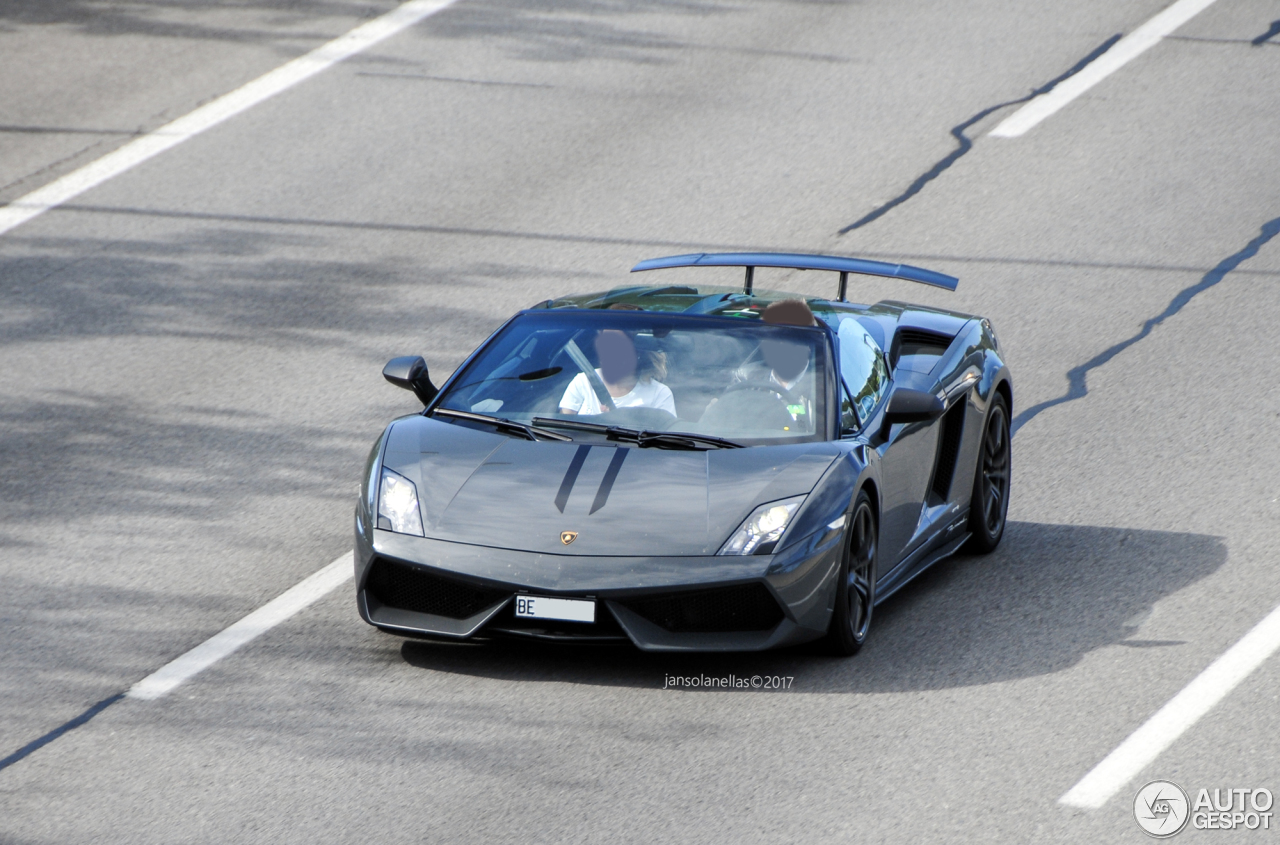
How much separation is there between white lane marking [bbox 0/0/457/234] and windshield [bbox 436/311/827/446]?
703 cm

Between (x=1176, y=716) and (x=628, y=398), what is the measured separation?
8.04ft

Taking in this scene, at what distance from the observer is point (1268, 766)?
6.07 m

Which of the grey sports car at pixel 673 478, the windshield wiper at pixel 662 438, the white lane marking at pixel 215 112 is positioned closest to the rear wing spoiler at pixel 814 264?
the grey sports car at pixel 673 478

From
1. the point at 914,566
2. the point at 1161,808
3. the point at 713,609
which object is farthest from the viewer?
the point at 914,566

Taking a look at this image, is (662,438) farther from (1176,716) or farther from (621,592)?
(1176,716)

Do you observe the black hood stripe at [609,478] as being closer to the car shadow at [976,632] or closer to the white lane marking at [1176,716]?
the car shadow at [976,632]

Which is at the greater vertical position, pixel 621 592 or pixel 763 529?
pixel 763 529

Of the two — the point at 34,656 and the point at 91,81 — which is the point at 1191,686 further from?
the point at 91,81

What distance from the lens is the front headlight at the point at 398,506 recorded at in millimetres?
6836

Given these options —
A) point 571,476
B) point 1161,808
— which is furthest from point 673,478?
point 1161,808

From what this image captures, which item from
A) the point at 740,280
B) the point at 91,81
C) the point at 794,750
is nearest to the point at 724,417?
the point at 794,750

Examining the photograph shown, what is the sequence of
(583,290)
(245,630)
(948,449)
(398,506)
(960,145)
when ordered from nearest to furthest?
(398,506), (245,630), (948,449), (583,290), (960,145)

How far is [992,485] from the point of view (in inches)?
347

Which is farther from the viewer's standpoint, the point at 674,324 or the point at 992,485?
the point at 992,485
